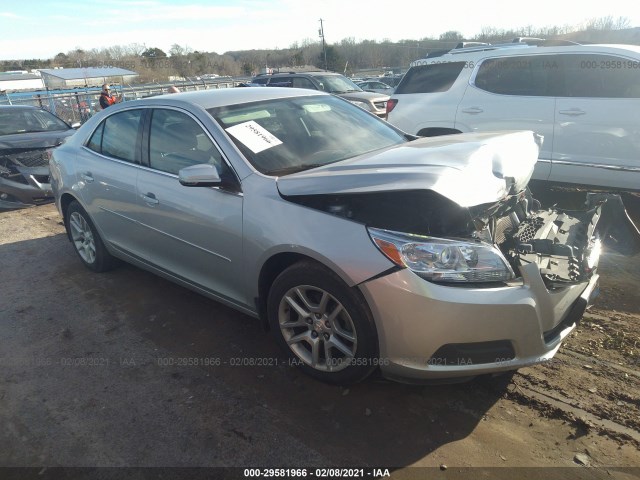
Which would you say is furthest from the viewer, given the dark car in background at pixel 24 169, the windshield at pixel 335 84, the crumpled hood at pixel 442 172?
the windshield at pixel 335 84

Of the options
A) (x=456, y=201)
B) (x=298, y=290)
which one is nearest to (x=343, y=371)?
(x=298, y=290)

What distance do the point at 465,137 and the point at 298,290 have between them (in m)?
1.74

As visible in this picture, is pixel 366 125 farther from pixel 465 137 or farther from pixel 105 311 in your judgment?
pixel 105 311

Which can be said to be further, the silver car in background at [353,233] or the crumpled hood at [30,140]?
the crumpled hood at [30,140]

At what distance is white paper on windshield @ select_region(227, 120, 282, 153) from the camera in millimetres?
3158

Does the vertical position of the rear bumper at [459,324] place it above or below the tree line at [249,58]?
below

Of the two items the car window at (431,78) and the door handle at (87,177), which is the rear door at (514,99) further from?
the door handle at (87,177)

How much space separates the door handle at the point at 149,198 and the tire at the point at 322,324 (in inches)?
51.9

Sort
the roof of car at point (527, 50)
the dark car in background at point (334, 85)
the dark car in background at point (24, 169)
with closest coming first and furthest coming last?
1. the roof of car at point (527, 50)
2. the dark car in background at point (24, 169)
3. the dark car in background at point (334, 85)

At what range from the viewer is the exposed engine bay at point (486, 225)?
2445mm

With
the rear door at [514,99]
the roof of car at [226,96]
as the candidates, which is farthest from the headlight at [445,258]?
the rear door at [514,99]

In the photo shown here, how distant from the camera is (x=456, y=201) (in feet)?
7.59

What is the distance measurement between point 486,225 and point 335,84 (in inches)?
474

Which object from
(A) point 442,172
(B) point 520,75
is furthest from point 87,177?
(B) point 520,75
